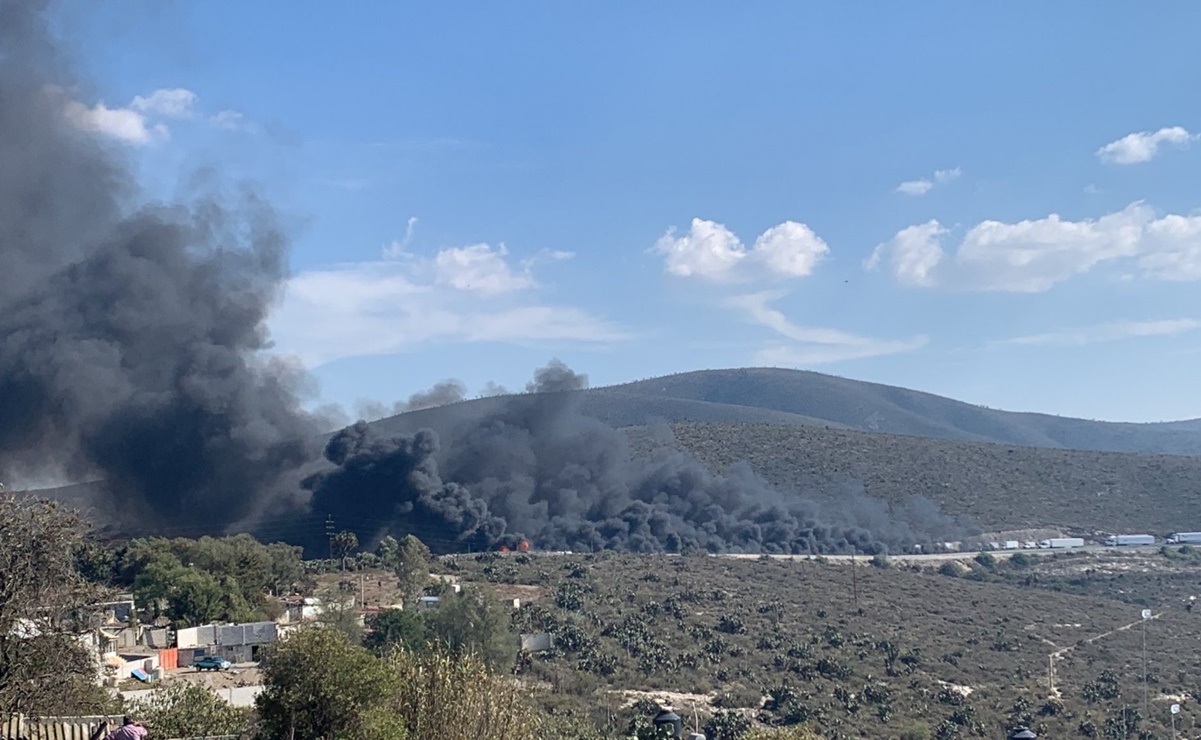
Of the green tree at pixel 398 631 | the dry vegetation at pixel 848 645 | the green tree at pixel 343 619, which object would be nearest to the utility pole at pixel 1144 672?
the dry vegetation at pixel 848 645

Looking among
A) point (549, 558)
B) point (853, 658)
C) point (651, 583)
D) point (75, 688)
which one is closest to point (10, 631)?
point (75, 688)

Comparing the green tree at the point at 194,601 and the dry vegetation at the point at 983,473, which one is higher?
the dry vegetation at the point at 983,473

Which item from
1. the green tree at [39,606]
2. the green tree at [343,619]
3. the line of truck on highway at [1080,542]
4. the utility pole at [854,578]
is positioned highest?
the green tree at [39,606]

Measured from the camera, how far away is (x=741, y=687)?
5391 cm

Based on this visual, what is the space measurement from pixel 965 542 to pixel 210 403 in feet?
227

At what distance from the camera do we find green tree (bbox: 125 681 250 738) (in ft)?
92.6

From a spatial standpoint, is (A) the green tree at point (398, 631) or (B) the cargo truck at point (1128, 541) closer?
(A) the green tree at point (398, 631)

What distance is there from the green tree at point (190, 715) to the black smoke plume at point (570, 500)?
241ft

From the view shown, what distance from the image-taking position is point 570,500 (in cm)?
11700

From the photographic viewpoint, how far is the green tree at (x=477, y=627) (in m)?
51.0

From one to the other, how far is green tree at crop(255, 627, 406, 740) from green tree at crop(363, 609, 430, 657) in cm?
2204

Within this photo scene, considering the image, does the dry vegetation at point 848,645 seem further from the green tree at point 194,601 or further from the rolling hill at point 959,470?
the rolling hill at point 959,470

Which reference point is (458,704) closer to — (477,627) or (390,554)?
(477,627)

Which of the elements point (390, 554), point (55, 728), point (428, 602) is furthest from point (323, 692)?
point (390, 554)
